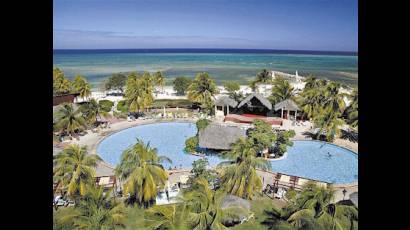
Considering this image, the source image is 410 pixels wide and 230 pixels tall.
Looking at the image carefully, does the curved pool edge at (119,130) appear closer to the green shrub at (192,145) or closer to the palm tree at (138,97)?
the palm tree at (138,97)

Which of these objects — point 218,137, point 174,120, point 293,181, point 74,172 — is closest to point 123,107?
point 174,120

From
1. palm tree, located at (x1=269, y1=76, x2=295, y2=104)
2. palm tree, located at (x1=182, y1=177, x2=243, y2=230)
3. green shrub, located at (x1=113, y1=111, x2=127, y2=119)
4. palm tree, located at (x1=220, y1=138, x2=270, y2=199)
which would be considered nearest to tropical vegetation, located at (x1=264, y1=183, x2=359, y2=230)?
palm tree, located at (x1=182, y1=177, x2=243, y2=230)

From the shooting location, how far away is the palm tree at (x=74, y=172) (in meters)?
9.84

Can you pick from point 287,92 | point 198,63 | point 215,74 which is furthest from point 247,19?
point 287,92

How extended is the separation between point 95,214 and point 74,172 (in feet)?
7.15

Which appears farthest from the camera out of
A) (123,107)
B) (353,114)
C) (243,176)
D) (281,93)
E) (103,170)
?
(281,93)

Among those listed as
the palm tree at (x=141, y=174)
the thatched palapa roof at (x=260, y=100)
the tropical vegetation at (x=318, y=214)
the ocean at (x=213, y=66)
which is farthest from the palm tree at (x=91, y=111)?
the ocean at (x=213, y=66)

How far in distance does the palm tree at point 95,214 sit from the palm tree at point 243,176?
3.02 meters

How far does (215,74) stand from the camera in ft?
161

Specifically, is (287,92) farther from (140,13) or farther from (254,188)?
(140,13)

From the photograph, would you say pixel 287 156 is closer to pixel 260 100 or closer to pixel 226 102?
pixel 260 100

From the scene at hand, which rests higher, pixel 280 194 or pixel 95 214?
pixel 95 214

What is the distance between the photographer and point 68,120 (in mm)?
16203

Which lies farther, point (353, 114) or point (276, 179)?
point (353, 114)
